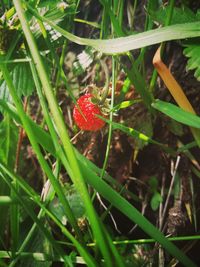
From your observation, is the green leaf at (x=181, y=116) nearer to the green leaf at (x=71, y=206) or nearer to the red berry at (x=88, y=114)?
the red berry at (x=88, y=114)

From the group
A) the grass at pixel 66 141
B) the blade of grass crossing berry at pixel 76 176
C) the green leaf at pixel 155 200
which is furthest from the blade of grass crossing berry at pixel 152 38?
the green leaf at pixel 155 200

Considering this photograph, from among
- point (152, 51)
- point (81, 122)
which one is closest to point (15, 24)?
point (81, 122)

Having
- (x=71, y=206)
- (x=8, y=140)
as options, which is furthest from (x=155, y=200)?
(x=8, y=140)

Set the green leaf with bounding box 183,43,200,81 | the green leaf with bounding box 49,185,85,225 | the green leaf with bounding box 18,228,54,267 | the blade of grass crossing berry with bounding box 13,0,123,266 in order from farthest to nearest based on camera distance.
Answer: the green leaf with bounding box 49,185,85,225, the green leaf with bounding box 18,228,54,267, the green leaf with bounding box 183,43,200,81, the blade of grass crossing berry with bounding box 13,0,123,266

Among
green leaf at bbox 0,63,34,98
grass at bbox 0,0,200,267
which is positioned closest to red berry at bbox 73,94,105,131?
grass at bbox 0,0,200,267

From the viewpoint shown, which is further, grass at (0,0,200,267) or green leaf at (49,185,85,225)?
green leaf at (49,185,85,225)

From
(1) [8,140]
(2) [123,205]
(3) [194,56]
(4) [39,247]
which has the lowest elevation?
(4) [39,247]

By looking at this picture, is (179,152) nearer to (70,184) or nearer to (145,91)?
(145,91)

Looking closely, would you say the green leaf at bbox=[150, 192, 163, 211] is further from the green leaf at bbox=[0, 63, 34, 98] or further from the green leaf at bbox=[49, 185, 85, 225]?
the green leaf at bbox=[0, 63, 34, 98]

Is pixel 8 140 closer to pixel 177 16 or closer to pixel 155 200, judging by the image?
pixel 155 200

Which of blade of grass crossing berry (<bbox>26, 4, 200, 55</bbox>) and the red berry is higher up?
blade of grass crossing berry (<bbox>26, 4, 200, 55</bbox>)
